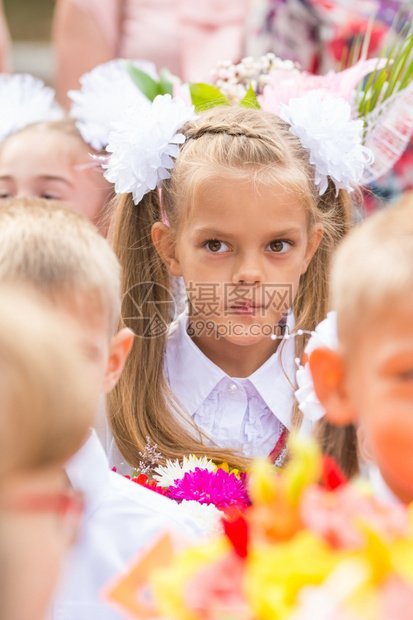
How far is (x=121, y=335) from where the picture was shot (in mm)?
1721

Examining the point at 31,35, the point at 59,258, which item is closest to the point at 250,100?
the point at 59,258

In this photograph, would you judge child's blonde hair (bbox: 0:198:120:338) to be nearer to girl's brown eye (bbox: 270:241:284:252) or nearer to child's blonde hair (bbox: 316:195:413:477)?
child's blonde hair (bbox: 316:195:413:477)

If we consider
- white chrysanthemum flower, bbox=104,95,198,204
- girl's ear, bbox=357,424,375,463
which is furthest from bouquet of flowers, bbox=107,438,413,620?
white chrysanthemum flower, bbox=104,95,198,204

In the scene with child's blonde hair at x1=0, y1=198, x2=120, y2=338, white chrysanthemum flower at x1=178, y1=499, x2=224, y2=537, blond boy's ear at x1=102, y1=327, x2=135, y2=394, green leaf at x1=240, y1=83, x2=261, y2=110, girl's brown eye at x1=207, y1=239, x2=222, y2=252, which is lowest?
white chrysanthemum flower at x1=178, y1=499, x2=224, y2=537

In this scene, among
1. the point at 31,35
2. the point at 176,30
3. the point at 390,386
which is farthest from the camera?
the point at 31,35

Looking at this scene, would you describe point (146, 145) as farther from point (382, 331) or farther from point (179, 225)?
point (382, 331)

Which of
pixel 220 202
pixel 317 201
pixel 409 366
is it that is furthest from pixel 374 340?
pixel 317 201

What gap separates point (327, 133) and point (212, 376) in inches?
31.1

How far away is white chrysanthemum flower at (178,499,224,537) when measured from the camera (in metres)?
1.98

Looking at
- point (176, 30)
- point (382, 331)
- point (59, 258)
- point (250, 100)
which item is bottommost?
point (176, 30)

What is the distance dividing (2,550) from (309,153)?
6.23 ft

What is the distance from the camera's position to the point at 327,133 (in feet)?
8.36

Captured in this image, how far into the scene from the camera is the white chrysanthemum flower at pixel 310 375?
157 centimetres

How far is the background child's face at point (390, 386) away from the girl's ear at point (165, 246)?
1.44 m
